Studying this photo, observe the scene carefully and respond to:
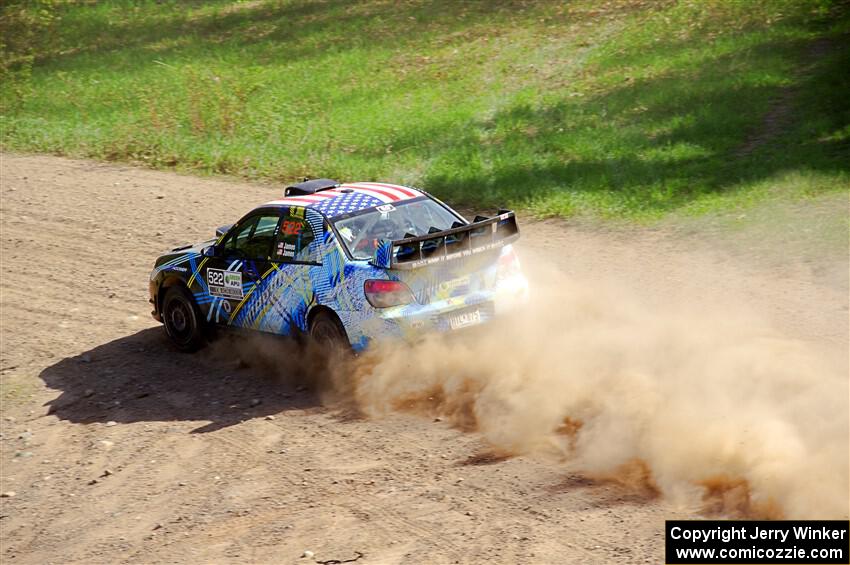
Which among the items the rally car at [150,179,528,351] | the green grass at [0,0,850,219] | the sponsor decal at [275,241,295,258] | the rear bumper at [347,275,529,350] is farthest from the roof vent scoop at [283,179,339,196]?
the green grass at [0,0,850,219]

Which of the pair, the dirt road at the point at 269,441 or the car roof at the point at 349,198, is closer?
the dirt road at the point at 269,441

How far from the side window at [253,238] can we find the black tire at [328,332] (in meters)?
1.02

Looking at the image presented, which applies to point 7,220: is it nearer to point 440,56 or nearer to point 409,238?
point 409,238

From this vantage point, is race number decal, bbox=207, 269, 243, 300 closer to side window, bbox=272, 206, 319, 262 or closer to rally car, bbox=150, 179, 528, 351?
rally car, bbox=150, 179, 528, 351

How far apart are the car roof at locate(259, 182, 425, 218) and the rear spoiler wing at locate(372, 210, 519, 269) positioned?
0.88 m

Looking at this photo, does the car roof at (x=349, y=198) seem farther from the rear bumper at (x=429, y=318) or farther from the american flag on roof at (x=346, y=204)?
the rear bumper at (x=429, y=318)

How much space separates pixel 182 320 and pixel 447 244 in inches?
147

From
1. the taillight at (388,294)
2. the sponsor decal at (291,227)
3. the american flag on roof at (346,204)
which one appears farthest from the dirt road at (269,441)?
the american flag on roof at (346,204)

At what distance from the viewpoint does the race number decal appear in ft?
35.7

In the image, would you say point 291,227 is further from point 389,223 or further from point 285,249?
point 389,223

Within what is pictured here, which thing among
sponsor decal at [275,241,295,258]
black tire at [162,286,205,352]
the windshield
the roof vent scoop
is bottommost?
black tire at [162,286,205,352]

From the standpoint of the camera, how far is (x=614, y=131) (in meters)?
19.8

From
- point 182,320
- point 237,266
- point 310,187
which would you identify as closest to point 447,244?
point 310,187

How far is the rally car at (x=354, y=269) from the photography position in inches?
375
